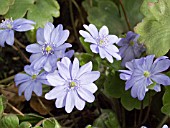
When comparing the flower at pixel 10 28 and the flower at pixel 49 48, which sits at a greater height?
the flower at pixel 10 28

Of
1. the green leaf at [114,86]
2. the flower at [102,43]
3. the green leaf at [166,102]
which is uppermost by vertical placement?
the flower at [102,43]

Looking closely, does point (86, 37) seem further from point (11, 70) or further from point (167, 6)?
point (11, 70)

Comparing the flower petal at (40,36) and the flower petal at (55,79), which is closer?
the flower petal at (55,79)

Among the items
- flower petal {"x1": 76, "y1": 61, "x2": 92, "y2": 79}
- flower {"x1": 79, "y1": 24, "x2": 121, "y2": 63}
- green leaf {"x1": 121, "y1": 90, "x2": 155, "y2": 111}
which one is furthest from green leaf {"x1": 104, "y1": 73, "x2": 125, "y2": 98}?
flower petal {"x1": 76, "y1": 61, "x2": 92, "y2": 79}

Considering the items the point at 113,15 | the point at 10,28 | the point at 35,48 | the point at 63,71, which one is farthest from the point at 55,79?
the point at 113,15

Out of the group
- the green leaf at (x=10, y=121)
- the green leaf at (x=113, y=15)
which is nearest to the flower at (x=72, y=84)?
the green leaf at (x=10, y=121)

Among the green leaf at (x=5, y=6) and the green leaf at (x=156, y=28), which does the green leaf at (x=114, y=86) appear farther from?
the green leaf at (x=5, y=6)

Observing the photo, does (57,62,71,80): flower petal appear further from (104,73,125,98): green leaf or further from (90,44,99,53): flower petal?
(104,73,125,98): green leaf
